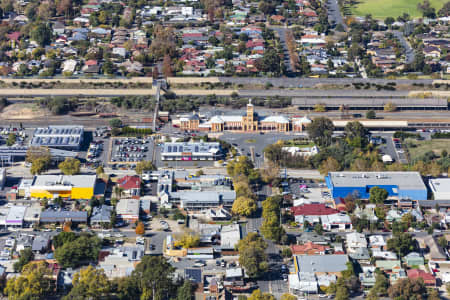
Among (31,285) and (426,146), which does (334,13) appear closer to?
A: (426,146)

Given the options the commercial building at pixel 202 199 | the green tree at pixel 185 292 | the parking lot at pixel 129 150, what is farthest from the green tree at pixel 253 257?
the parking lot at pixel 129 150

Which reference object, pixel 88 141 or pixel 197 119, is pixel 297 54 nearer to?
pixel 197 119

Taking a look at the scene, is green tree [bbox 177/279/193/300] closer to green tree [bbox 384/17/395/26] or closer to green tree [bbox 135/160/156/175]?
green tree [bbox 135/160/156/175]

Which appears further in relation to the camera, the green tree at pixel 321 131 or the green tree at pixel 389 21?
the green tree at pixel 389 21

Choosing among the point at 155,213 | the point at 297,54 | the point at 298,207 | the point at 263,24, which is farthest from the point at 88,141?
the point at 263,24

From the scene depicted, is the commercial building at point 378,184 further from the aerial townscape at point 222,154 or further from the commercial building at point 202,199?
the commercial building at point 202,199

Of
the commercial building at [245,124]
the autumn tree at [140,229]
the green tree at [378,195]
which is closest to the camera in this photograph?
the autumn tree at [140,229]
